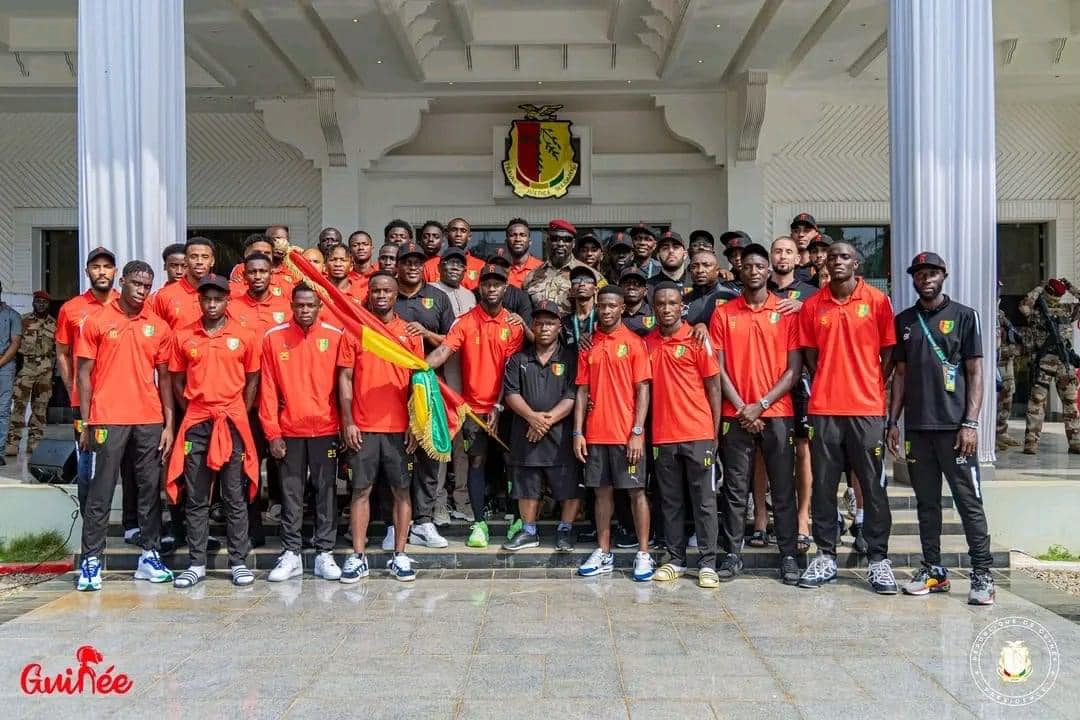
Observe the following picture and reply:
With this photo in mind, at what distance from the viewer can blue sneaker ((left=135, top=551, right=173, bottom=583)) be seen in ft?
18.4

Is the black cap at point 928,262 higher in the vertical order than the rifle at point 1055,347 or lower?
higher

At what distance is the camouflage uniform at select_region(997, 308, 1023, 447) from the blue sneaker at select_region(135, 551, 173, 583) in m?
8.65

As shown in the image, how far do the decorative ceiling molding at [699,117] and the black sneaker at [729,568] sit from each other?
27.3ft

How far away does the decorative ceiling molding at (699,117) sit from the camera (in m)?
12.6

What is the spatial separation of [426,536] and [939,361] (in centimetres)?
342

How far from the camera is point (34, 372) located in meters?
10.2

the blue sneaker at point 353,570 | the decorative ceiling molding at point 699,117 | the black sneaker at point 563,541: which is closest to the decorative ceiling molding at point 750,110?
the decorative ceiling molding at point 699,117

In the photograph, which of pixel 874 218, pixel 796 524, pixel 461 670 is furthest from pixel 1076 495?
pixel 874 218

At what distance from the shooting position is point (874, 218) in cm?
1302

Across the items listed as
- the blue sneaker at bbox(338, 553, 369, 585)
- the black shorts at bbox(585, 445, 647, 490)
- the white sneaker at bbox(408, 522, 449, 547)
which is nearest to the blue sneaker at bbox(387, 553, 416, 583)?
the blue sneaker at bbox(338, 553, 369, 585)

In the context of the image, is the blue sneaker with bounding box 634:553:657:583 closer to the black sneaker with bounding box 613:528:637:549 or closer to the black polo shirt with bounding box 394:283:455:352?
the black sneaker with bounding box 613:528:637:549

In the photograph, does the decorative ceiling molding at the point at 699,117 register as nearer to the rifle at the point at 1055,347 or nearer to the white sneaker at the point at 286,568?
the rifle at the point at 1055,347

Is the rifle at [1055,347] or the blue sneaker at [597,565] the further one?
the rifle at [1055,347]

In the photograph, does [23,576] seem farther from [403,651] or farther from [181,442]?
[403,651]
